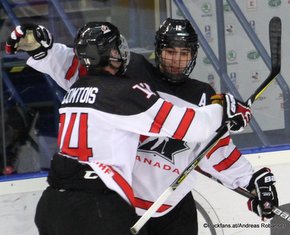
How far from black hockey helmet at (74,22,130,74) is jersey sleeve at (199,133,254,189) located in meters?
0.47

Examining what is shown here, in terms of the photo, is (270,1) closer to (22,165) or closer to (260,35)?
(260,35)

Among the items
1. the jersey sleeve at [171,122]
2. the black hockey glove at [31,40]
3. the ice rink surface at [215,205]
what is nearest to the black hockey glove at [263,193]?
the jersey sleeve at [171,122]

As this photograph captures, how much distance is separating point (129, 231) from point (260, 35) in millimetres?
1338

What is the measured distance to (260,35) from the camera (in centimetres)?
301

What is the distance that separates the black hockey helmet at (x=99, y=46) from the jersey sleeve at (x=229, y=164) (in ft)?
1.53

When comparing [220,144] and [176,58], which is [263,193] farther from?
[176,58]

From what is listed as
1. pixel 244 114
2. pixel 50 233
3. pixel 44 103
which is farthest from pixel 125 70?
pixel 44 103

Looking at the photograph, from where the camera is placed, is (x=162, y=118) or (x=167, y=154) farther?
(x=167, y=154)

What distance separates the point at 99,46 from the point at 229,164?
2.12ft

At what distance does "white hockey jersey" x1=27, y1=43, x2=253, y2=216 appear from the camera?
7.25 ft

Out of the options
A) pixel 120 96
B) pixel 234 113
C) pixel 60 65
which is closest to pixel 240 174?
pixel 234 113

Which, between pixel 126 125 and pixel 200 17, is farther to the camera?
pixel 200 17

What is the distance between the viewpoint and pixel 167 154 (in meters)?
2.24

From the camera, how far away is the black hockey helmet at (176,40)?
2203mm
